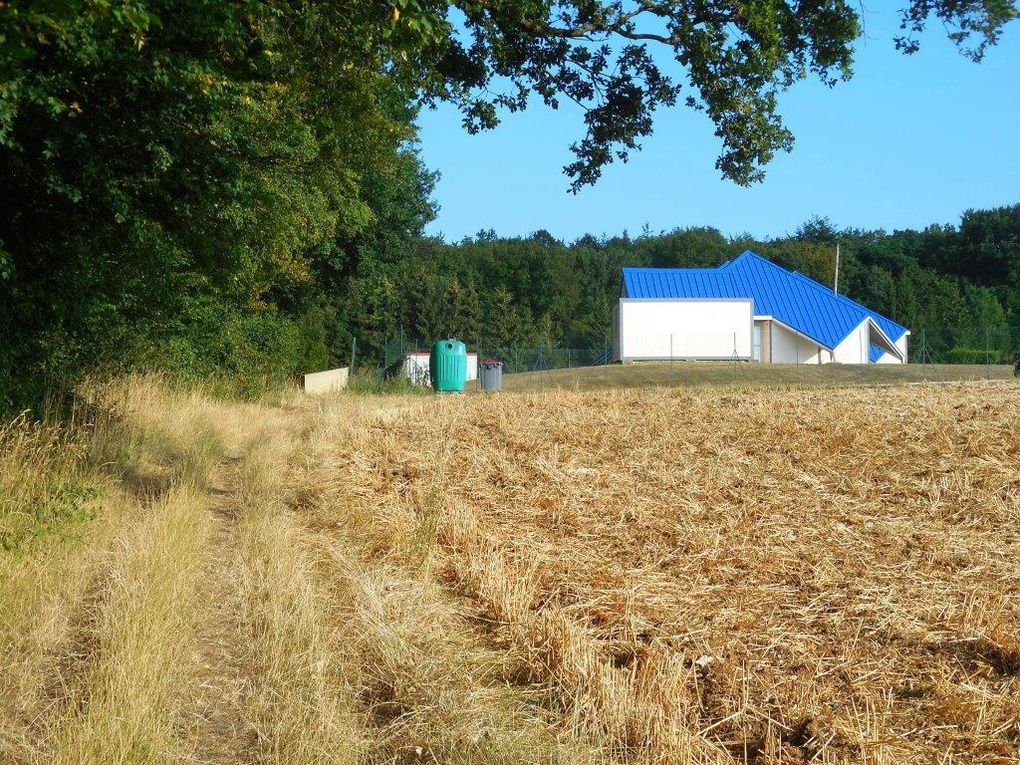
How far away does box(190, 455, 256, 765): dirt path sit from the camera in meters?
3.95

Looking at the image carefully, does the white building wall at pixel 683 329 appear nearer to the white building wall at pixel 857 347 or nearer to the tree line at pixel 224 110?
the white building wall at pixel 857 347

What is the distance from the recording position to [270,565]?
20.7ft

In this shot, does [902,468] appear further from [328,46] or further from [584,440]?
[328,46]

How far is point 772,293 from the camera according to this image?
58875mm

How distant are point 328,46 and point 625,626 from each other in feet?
26.8

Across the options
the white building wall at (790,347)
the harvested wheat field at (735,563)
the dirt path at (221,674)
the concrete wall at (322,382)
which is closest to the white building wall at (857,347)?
the white building wall at (790,347)

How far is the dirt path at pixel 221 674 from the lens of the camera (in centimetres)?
395

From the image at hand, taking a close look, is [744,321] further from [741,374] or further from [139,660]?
[139,660]

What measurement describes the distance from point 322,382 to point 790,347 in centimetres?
3453

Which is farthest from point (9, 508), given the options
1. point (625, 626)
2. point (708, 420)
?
point (708, 420)

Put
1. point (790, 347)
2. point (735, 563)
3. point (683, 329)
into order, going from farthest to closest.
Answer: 1. point (790, 347)
2. point (683, 329)
3. point (735, 563)

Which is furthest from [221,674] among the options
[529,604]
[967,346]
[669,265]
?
[669,265]

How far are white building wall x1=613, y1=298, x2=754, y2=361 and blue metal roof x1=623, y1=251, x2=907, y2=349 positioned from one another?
3760mm

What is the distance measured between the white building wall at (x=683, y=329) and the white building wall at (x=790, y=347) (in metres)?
6.40
